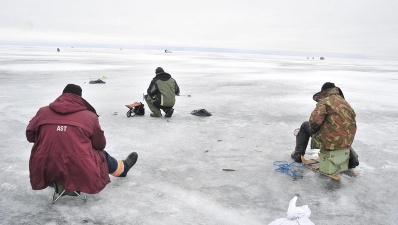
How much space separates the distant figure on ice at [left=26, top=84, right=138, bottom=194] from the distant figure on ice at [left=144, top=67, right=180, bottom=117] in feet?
18.7

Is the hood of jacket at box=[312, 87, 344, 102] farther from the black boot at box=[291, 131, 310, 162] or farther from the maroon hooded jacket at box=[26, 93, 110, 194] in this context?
the maroon hooded jacket at box=[26, 93, 110, 194]

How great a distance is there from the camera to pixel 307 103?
13922 millimetres

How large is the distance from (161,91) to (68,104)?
5972 mm

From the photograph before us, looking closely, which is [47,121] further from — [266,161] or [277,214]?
[266,161]

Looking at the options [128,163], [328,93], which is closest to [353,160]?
[328,93]

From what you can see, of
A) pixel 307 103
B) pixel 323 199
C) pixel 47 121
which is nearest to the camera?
pixel 47 121

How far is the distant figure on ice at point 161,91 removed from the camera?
10.1 m

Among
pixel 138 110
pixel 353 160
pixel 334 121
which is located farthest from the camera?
pixel 138 110

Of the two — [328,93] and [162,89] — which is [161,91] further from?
[328,93]

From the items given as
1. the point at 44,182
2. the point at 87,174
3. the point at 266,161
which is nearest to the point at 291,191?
the point at 266,161

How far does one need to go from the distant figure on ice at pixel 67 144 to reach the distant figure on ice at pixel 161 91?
5.70 meters

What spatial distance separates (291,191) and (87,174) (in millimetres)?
3104

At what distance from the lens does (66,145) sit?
4.04 metres

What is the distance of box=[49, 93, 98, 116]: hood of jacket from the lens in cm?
407
